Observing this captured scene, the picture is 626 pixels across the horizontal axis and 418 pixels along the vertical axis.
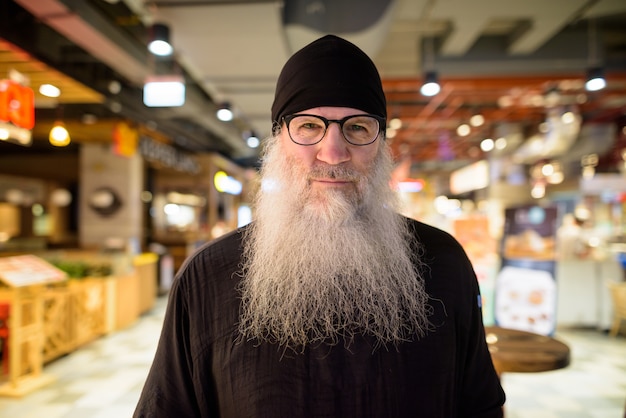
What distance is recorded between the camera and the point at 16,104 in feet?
13.1

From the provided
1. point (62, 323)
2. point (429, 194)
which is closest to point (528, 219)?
point (62, 323)

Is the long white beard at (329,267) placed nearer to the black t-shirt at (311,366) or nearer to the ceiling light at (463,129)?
the black t-shirt at (311,366)

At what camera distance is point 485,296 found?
469 centimetres

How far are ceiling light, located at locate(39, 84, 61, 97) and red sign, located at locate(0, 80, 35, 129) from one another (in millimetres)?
704

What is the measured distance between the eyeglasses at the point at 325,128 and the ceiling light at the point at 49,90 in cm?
497

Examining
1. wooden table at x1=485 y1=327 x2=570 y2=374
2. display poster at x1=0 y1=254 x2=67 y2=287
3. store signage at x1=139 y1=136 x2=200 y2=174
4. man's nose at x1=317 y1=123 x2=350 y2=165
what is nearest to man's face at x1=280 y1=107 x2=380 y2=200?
man's nose at x1=317 y1=123 x2=350 y2=165

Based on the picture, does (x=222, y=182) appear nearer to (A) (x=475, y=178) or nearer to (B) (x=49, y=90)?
(B) (x=49, y=90)

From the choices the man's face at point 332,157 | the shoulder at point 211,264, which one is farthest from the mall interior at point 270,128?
the shoulder at point 211,264

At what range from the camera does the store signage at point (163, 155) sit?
7828 mm

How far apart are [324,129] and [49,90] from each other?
5198 millimetres

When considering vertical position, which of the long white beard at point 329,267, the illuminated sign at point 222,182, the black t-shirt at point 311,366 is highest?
the illuminated sign at point 222,182

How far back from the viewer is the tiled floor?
3.47 metres

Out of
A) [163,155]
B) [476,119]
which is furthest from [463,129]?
[163,155]

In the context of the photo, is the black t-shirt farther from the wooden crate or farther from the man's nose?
the wooden crate
